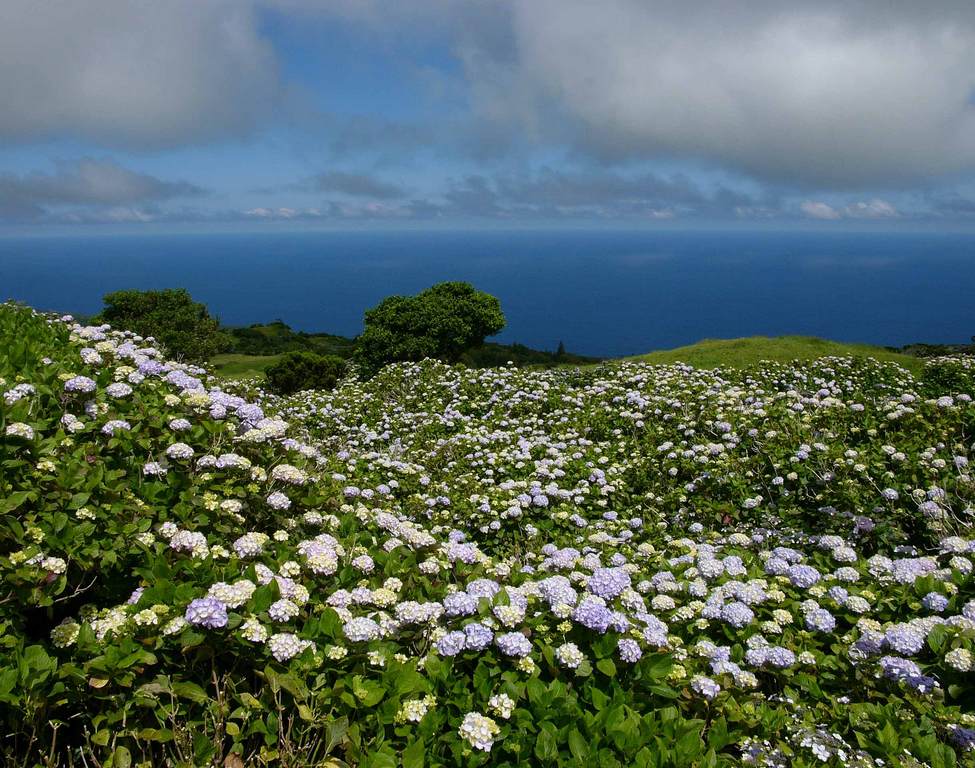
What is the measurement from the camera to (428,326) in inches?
1087

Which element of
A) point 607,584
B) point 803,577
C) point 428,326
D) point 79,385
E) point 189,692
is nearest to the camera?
point 189,692

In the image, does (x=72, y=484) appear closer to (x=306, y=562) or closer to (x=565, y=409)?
(x=306, y=562)

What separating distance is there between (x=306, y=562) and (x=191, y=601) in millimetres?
768

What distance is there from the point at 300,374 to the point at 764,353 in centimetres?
1758

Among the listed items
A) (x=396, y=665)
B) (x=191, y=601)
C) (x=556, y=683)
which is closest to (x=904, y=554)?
(x=556, y=683)

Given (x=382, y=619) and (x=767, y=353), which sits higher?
(x=382, y=619)

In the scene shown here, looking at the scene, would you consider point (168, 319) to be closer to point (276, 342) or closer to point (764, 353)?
point (276, 342)

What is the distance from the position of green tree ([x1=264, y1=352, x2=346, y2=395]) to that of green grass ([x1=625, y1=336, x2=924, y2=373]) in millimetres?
12624

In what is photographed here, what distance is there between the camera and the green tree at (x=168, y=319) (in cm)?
2872

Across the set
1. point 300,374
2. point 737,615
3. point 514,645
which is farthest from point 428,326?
point 514,645

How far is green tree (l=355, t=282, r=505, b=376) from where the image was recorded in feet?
89.5

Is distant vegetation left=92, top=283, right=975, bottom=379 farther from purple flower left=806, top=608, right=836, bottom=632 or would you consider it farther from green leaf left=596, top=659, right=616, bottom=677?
green leaf left=596, top=659, right=616, bottom=677

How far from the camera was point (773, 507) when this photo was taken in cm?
734

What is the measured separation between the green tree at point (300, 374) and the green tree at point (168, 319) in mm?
6476
